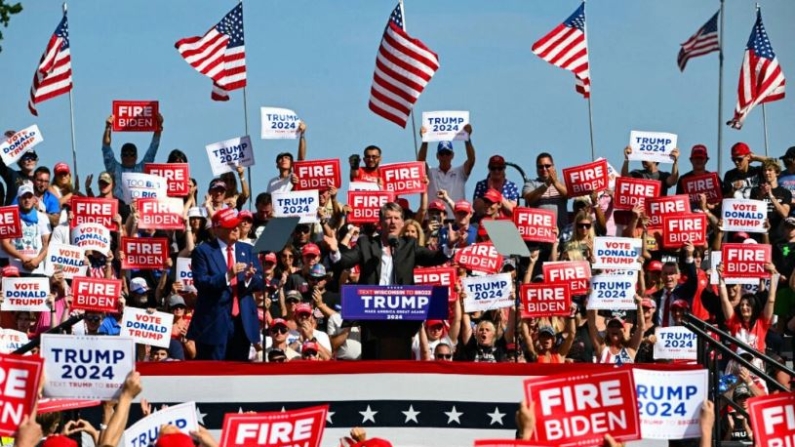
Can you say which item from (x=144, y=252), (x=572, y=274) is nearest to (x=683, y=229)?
(x=572, y=274)

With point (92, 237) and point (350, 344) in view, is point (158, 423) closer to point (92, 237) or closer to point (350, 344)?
point (350, 344)

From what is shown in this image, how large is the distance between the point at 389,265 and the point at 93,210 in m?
5.42

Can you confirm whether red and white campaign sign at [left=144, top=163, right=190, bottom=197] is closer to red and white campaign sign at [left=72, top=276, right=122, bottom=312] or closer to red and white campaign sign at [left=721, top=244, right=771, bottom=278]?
red and white campaign sign at [left=72, top=276, right=122, bottom=312]

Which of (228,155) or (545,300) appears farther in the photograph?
(228,155)

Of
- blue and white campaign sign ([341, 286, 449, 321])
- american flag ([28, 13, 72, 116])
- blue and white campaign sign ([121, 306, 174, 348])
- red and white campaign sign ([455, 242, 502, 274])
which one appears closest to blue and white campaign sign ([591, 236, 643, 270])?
red and white campaign sign ([455, 242, 502, 274])

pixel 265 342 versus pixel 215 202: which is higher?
pixel 215 202

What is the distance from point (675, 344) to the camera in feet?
62.4

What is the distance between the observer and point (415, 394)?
16906 mm

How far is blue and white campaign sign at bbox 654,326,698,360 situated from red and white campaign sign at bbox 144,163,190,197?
6.65 meters

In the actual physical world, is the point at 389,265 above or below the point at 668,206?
below

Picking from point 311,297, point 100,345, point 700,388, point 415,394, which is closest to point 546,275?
point 311,297

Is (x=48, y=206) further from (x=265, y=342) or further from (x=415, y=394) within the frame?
(x=415, y=394)

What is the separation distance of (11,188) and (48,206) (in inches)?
36.2

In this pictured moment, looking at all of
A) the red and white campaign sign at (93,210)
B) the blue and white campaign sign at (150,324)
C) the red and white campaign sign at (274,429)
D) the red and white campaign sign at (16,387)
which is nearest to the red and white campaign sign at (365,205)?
the red and white campaign sign at (93,210)
